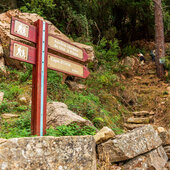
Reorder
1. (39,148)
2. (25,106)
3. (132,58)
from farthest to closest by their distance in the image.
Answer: (132,58) < (25,106) < (39,148)

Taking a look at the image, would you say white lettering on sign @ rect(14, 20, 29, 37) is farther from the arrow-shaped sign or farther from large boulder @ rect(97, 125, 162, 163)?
large boulder @ rect(97, 125, 162, 163)

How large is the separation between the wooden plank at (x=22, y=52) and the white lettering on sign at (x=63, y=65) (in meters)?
0.31

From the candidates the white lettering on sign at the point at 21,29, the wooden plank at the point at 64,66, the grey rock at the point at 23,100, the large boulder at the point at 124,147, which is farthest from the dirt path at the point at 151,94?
the white lettering on sign at the point at 21,29

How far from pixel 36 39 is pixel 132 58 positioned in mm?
9050

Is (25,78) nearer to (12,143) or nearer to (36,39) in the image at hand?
(36,39)

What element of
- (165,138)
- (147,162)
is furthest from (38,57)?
(165,138)

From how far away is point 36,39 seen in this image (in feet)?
10.1

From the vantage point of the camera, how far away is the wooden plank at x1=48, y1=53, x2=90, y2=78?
319cm

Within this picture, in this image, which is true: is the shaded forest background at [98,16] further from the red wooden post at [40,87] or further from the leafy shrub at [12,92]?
the red wooden post at [40,87]

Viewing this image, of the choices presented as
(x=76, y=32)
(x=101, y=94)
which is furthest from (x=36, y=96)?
(x=76, y=32)

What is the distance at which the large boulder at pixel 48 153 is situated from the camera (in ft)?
5.56

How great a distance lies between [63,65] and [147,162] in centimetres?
221

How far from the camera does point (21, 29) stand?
112 inches

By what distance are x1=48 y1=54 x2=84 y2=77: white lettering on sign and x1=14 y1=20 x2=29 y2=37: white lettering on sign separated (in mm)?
526
